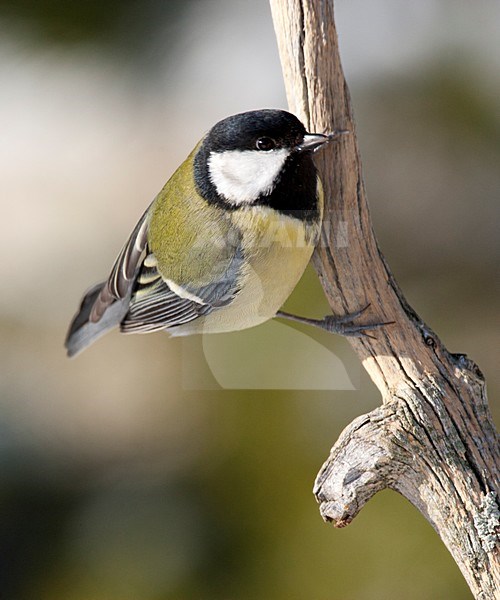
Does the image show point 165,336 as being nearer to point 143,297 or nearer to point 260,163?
point 143,297

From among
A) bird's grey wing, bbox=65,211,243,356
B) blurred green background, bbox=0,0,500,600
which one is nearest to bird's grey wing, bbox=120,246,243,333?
bird's grey wing, bbox=65,211,243,356

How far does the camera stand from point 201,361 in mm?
938

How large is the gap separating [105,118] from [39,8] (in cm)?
22

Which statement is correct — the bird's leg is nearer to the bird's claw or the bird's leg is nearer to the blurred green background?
the bird's claw

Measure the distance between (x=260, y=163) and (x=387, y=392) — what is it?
0.28m

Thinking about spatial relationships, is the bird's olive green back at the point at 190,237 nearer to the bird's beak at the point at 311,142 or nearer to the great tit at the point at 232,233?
the great tit at the point at 232,233

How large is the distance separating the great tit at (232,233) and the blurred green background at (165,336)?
12.6 inches

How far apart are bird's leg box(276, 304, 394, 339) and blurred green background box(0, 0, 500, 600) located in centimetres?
30

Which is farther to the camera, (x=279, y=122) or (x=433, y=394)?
(x=433, y=394)

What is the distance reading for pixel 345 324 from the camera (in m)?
0.82

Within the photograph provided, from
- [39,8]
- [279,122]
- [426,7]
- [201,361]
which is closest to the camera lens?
[279,122]

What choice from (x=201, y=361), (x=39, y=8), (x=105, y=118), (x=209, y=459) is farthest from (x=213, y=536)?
(x=39, y=8)

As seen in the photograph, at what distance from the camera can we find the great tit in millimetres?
711

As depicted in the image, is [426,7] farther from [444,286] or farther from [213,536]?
[213,536]
